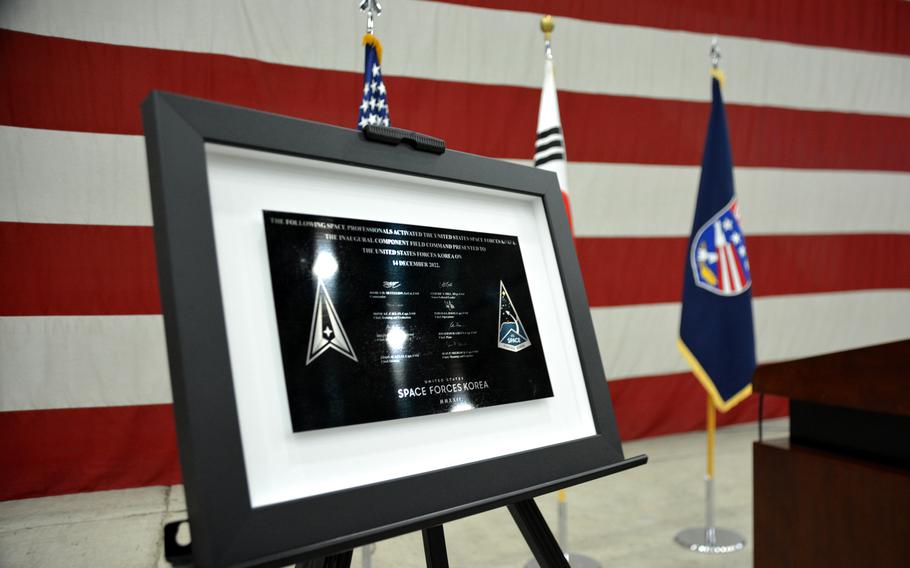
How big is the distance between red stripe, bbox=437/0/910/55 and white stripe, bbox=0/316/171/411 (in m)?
1.90

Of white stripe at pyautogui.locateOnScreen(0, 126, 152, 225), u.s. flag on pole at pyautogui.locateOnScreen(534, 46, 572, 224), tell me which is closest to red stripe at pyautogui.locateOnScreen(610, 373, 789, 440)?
u.s. flag on pole at pyautogui.locateOnScreen(534, 46, 572, 224)

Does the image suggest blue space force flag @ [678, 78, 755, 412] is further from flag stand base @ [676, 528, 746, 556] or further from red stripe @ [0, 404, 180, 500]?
red stripe @ [0, 404, 180, 500]

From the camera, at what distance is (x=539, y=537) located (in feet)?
2.10

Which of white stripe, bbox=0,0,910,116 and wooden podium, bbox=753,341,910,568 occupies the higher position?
white stripe, bbox=0,0,910,116

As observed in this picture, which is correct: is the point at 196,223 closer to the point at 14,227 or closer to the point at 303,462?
the point at 303,462

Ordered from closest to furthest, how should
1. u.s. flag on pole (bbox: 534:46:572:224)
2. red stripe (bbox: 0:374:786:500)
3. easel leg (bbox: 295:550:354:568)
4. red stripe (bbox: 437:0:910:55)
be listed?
easel leg (bbox: 295:550:354:568), u.s. flag on pole (bbox: 534:46:572:224), red stripe (bbox: 0:374:786:500), red stripe (bbox: 437:0:910:55)

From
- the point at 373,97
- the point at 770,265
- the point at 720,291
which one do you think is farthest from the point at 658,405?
the point at 373,97

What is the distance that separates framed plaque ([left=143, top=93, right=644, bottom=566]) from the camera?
417 millimetres

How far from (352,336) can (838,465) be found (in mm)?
589

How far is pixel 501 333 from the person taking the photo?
→ 609mm

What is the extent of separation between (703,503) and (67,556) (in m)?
2.05

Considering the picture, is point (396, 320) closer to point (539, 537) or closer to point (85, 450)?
point (539, 537)

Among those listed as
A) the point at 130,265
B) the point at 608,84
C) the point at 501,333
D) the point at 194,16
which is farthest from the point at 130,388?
the point at 608,84

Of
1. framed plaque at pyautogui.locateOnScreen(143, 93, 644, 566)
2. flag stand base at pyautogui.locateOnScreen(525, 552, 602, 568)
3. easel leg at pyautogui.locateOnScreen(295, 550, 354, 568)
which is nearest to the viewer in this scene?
framed plaque at pyautogui.locateOnScreen(143, 93, 644, 566)
